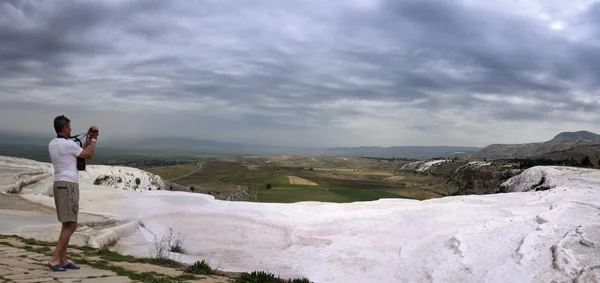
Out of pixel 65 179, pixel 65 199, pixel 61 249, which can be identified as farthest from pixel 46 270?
pixel 65 179

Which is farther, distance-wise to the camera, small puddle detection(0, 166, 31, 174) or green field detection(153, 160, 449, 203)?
green field detection(153, 160, 449, 203)

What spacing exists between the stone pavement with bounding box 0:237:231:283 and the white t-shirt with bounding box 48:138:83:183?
1950 mm

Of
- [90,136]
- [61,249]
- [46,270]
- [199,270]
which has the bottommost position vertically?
[199,270]

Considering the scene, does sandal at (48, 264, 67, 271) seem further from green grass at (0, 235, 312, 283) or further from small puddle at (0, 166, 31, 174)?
small puddle at (0, 166, 31, 174)

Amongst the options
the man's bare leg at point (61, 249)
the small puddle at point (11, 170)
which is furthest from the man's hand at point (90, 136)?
the small puddle at point (11, 170)

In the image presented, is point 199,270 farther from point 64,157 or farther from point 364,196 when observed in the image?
point 364,196

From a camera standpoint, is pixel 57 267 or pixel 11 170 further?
pixel 11 170

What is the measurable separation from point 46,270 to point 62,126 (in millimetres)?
3095

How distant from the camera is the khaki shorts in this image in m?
8.19

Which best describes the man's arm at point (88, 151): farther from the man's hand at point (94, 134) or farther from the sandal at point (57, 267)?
the sandal at point (57, 267)

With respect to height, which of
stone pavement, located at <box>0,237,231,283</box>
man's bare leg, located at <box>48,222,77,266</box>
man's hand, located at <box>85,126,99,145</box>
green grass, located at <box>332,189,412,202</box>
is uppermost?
man's hand, located at <box>85,126,99,145</box>

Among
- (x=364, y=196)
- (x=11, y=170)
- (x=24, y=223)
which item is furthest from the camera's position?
(x=364, y=196)

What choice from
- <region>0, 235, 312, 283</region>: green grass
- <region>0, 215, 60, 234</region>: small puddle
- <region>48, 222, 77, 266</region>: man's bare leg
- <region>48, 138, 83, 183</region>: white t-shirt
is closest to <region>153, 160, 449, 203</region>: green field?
<region>0, 215, 60, 234</region>: small puddle

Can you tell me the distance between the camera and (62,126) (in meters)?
8.39
